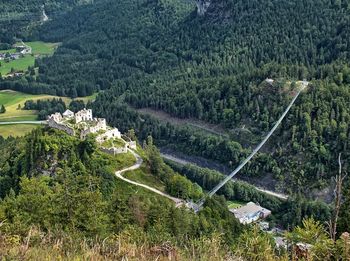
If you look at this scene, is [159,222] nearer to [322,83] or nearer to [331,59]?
[322,83]

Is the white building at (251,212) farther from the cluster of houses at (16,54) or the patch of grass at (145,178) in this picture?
the cluster of houses at (16,54)

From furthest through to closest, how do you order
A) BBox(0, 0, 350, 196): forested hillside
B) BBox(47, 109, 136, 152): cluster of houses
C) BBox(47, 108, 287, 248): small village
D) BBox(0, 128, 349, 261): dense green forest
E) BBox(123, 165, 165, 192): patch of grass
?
BBox(0, 0, 350, 196): forested hillside
BBox(47, 109, 136, 152): cluster of houses
BBox(47, 108, 287, 248): small village
BBox(123, 165, 165, 192): patch of grass
BBox(0, 128, 349, 261): dense green forest

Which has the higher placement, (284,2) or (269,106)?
(284,2)

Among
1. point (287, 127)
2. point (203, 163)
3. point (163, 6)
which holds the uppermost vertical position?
point (163, 6)

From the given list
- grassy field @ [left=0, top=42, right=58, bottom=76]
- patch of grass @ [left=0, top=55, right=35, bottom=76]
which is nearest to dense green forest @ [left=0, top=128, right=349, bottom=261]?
patch of grass @ [left=0, top=55, right=35, bottom=76]

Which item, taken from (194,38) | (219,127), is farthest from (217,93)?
(194,38)

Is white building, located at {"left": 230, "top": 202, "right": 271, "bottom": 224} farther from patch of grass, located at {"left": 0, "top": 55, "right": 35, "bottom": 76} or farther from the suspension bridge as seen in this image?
patch of grass, located at {"left": 0, "top": 55, "right": 35, "bottom": 76}
